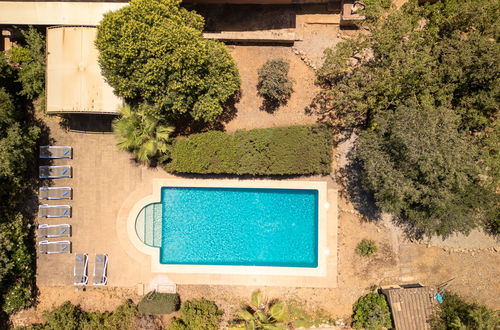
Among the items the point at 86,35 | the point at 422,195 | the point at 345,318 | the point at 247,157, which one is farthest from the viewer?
the point at 345,318

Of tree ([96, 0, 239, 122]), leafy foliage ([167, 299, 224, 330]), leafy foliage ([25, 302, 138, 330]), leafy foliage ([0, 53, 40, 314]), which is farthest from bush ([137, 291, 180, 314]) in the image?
tree ([96, 0, 239, 122])

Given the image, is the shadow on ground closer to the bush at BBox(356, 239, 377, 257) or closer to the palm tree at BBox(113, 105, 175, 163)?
the palm tree at BBox(113, 105, 175, 163)

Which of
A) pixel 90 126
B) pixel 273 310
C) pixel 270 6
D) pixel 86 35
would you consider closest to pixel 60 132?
pixel 90 126

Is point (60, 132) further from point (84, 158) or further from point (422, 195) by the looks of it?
point (422, 195)

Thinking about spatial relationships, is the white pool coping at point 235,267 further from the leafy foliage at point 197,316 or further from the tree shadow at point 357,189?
the leafy foliage at point 197,316

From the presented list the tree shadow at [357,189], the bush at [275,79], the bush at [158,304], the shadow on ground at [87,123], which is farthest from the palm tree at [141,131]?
the tree shadow at [357,189]

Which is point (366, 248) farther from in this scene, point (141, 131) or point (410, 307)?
point (141, 131)
